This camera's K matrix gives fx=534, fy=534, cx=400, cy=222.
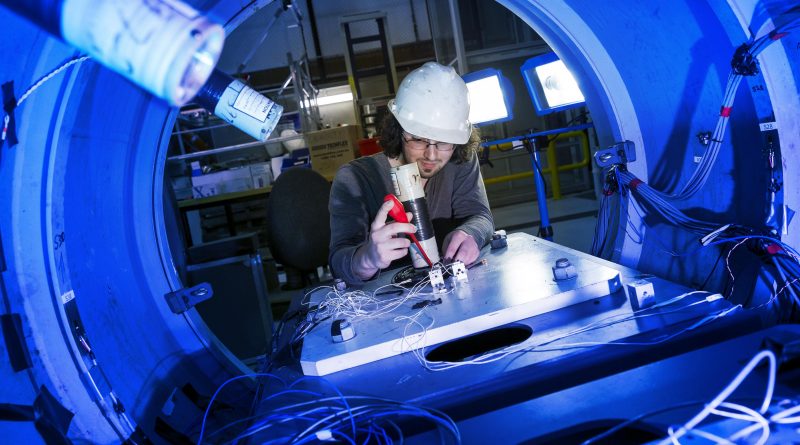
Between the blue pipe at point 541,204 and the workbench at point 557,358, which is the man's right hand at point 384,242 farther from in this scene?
the blue pipe at point 541,204

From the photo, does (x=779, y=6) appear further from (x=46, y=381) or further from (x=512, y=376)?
(x=46, y=381)

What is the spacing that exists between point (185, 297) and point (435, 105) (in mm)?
853

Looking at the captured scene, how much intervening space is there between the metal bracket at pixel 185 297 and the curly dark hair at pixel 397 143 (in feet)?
2.76

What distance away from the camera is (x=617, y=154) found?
4.83 ft

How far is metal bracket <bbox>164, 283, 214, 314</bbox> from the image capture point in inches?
53.5

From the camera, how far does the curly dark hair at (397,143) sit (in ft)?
6.20

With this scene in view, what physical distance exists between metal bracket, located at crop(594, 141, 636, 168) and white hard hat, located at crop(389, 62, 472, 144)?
0.39 metres

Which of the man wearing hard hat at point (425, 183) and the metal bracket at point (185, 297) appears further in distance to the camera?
the man wearing hard hat at point (425, 183)

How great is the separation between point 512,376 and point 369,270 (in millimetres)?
728

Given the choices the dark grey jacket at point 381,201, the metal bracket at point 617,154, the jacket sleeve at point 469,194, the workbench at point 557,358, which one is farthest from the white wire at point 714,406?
the jacket sleeve at point 469,194

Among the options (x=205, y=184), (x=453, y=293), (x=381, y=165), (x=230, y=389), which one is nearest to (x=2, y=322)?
(x=230, y=389)

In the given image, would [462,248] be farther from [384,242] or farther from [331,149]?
[331,149]

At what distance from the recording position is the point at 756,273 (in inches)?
46.5

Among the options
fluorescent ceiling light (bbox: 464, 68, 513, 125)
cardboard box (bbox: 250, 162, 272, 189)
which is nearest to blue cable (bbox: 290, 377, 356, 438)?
fluorescent ceiling light (bbox: 464, 68, 513, 125)
